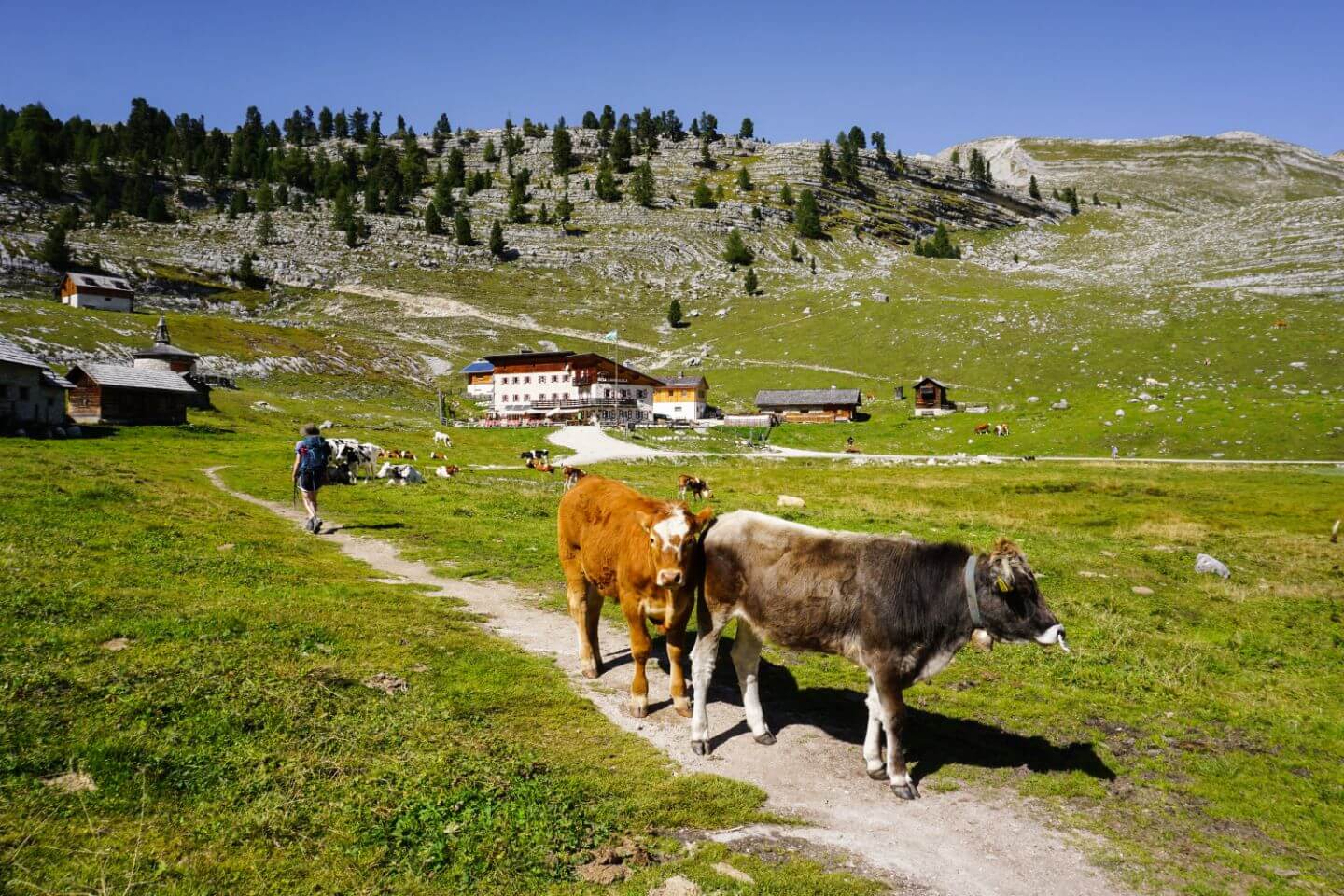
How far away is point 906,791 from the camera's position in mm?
8594

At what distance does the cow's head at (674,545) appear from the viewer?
9547mm

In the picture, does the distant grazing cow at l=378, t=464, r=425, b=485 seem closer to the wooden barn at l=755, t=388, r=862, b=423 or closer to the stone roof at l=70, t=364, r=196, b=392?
the stone roof at l=70, t=364, r=196, b=392

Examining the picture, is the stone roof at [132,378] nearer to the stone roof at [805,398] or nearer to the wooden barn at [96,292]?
the stone roof at [805,398]

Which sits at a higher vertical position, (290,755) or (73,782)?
(73,782)

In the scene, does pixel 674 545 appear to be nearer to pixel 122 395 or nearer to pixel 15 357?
pixel 15 357

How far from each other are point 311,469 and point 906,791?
67.6 ft

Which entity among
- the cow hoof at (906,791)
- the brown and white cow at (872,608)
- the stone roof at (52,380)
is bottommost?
the cow hoof at (906,791)

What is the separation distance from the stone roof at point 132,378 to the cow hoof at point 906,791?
69749 mm

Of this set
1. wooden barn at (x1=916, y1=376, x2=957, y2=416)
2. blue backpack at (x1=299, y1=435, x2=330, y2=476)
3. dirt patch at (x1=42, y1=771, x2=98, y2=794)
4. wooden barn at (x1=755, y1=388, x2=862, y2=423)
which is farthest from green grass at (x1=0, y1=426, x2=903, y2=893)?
wooden barn at (x1=916, y1=376, x2=957, y2=416)

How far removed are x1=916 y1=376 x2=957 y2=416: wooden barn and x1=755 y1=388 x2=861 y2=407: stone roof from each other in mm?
8296

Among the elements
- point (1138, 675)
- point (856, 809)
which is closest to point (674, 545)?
point (856, 809)

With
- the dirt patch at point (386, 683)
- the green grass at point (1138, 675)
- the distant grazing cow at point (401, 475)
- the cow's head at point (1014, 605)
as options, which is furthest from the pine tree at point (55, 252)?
the cow's head at point (1014, 605)

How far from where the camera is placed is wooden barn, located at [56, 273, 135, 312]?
128375mm

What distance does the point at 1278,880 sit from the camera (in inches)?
280
